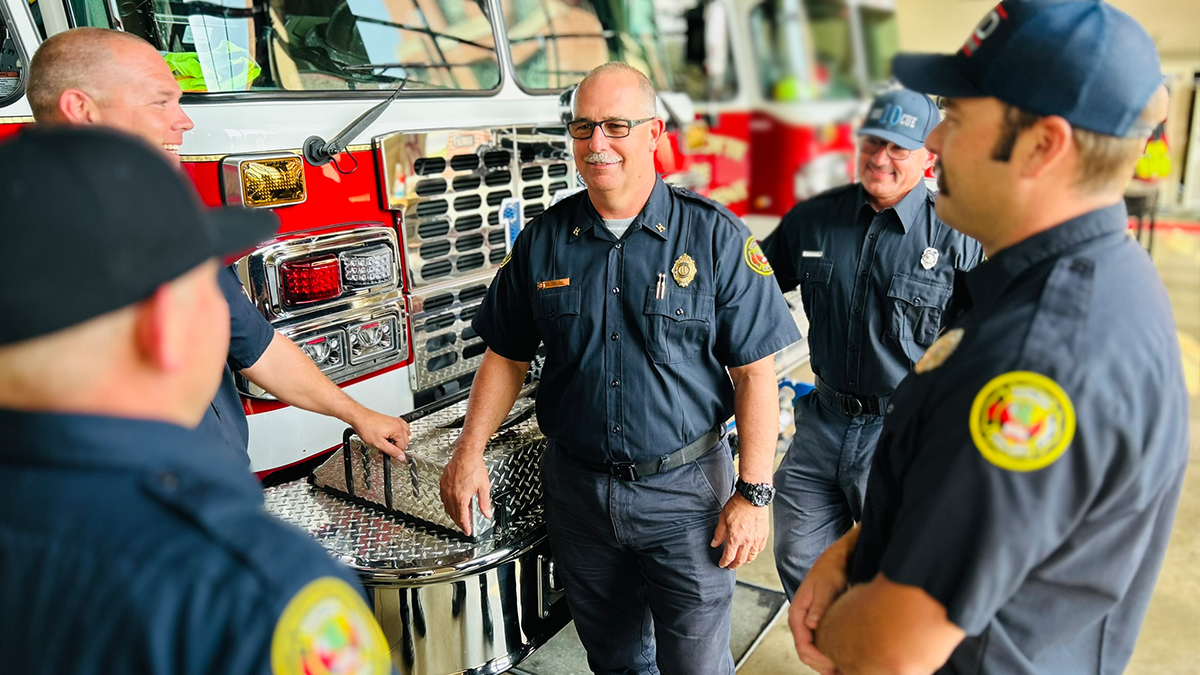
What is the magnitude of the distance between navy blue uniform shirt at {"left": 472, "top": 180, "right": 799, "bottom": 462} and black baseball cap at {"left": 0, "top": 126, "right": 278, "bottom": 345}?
50.5 inches

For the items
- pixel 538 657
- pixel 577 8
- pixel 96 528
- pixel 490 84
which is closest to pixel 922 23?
pixel 577 8

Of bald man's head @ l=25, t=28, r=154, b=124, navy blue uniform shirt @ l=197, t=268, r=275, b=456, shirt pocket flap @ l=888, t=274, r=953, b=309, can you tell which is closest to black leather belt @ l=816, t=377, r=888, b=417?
shirt pocket flap @ l=888, t=274, r=953, b=309

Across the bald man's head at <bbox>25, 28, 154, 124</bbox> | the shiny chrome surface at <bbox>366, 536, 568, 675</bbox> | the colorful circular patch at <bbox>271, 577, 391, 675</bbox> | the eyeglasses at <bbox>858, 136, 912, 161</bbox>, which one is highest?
the bald man's head at <bbox>25, 28, 154, 124</bbox>

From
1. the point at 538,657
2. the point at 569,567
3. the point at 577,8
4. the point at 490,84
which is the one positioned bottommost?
the point at 538,657

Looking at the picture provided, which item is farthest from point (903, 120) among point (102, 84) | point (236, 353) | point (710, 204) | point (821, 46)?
point (821, 46)

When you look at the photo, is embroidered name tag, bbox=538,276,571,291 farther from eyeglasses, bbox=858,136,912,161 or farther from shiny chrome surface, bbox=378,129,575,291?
eyeglasses, bbox=858,136,912,161

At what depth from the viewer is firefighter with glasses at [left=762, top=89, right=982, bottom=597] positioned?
8.05 ft

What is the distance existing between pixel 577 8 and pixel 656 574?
108 inches

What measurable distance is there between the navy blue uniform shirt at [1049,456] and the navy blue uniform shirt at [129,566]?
2.43 feet

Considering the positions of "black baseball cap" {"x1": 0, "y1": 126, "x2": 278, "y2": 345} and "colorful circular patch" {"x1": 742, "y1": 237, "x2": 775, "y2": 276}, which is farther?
"colorful circular patch" {"x1": 742, "y1": 237, "x2": 775, "y2": 276}

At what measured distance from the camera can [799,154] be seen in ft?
24.5

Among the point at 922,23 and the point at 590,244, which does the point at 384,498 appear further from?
the point at 922,23

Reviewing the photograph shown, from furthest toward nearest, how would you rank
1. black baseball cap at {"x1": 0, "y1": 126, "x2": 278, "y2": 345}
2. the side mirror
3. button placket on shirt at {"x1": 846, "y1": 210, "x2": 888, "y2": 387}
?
the side mirror → button placket on shirt at {"x1": 846, "y1": 210, "x2": 888, "y2": 387} → black baseball cap at {"x1": 0, "y1": 126, "x2": 278, "y2": 345}

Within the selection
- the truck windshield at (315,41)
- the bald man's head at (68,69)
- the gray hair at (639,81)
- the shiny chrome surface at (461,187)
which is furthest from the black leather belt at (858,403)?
the bald man's head at (68,69)
